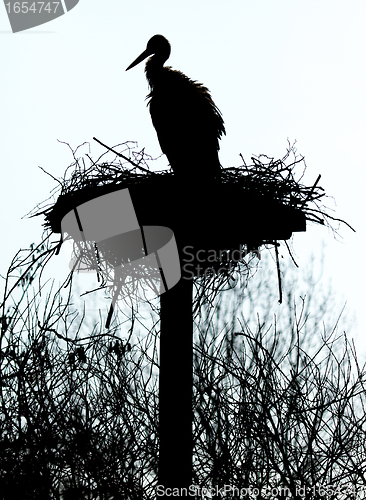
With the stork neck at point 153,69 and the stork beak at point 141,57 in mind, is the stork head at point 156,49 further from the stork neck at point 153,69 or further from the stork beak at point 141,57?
the stork neck at point 153,69

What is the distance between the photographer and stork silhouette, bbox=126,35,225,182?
11.1ft

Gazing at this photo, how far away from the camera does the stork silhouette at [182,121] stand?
3.38 metres

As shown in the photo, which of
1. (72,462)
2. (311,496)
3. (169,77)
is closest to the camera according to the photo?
(72,462)

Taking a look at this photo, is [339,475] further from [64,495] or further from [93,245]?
[93,245]

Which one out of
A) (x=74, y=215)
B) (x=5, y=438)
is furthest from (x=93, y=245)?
(x=5, y=438)

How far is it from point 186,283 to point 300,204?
27.6 inches

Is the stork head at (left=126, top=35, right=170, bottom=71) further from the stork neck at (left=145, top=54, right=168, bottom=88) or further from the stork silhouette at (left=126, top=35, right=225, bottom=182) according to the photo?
the stork silhouette at (left=126, top=35, right=225, bottom=182)

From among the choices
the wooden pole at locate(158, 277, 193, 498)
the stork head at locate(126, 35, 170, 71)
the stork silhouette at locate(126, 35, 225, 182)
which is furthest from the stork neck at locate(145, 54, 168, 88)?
the wooden pole at locate(158, 277, 193, 498)

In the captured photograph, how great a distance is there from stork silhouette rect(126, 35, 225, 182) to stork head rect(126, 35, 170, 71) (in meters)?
0.30

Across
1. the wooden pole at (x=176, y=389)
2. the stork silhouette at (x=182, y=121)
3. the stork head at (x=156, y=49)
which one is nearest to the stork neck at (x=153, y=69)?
the stork silhouette at (x=182, y=121)

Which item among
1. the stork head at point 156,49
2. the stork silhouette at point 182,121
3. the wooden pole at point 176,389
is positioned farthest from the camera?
the stork head at point 156,49

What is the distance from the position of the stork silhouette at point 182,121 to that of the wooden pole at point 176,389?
84 centimetres

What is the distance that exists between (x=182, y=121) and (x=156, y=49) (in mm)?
798

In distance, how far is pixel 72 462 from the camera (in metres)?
2.47
